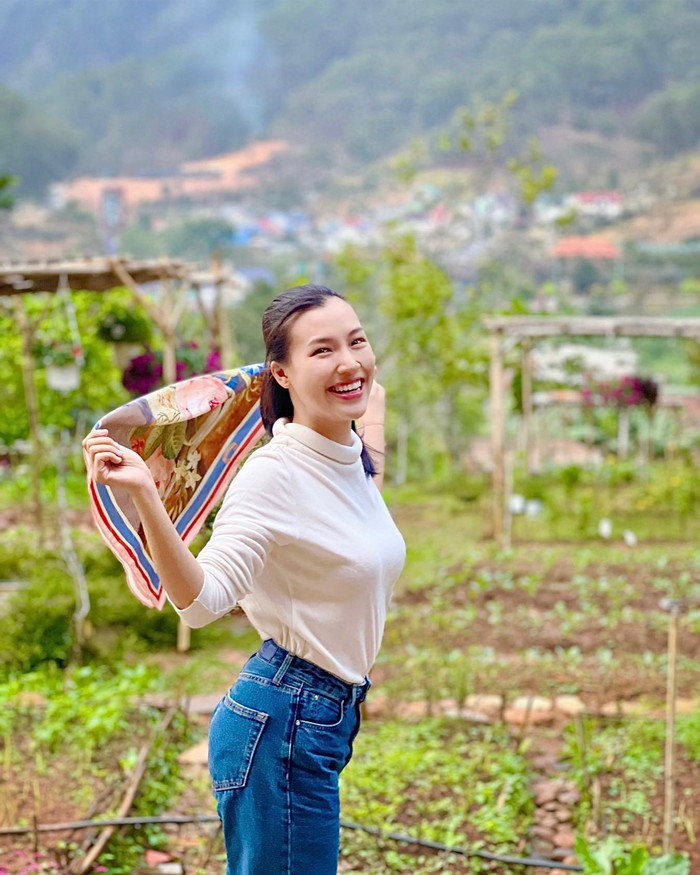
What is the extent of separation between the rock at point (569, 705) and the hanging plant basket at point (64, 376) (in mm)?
2916

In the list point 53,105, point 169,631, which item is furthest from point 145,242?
point 169,631

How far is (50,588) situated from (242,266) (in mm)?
24102

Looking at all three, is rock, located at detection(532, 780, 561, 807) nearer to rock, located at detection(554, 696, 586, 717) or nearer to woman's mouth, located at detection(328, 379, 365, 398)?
rock, located at detection(554, 696, 586, 717)

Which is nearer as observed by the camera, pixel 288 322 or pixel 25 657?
pixel 288 322

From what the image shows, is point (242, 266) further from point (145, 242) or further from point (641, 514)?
point (641, 514)

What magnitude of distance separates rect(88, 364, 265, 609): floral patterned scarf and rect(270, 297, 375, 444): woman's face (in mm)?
195

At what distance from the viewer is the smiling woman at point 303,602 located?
5.29ft

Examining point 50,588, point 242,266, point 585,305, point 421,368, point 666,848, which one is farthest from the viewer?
point 242,266

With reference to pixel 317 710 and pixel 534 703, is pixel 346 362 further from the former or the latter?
pixel 534 703

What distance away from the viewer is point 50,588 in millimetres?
5266

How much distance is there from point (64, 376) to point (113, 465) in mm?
4382

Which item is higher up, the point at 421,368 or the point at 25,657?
the point at 421,368

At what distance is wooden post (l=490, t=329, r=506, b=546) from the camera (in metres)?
8.14

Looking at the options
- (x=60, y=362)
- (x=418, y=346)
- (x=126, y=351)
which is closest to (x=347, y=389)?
(x=60, y=362)
